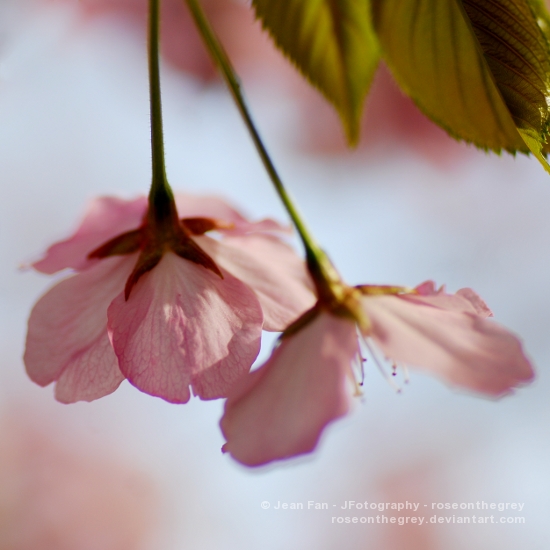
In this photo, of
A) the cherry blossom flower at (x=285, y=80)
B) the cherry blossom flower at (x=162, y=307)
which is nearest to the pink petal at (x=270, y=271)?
the cherry blossom flower at (x=162, y=307)

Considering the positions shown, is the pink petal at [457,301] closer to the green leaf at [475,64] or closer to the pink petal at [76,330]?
the green leaf at [475,64]

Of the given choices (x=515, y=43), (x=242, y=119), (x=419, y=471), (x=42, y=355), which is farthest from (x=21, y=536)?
(x=515, y=43)

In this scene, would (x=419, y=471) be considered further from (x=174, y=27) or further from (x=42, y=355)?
(x=42, y=355)

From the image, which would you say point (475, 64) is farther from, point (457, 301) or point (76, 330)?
point (76, 330)

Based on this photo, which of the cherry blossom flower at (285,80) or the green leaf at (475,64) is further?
the cherry blossom flower at (285,80)

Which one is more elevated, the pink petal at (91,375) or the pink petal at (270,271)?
the pink petal at (270,271)

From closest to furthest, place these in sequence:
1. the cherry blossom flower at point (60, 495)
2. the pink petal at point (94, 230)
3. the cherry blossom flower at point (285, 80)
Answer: the pink petal at point (94, 230) → the cherry blossom flower at point (285, 80) → the cherry blossom flower at point (60, 495)

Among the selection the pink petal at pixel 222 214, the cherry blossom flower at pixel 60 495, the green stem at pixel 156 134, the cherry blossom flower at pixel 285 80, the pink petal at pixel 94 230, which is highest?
the green stem at pixel 156 134
